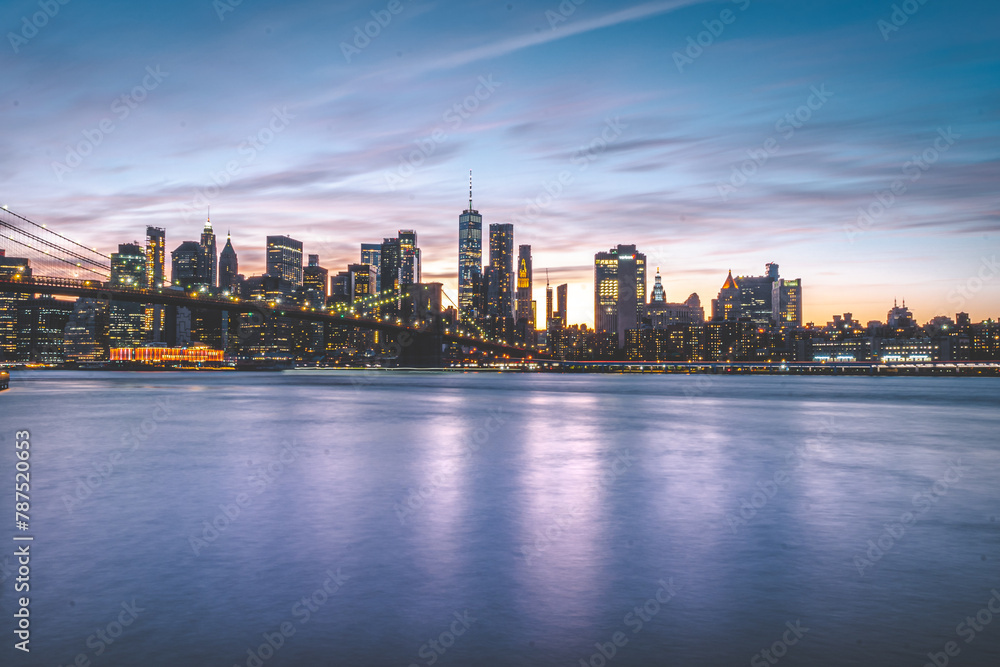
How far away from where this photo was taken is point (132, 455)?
26.1 meters

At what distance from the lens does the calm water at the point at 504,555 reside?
8367mm

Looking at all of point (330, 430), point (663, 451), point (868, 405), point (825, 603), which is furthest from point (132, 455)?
point (868, 405)

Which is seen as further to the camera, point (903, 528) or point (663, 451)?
point (663, 451)

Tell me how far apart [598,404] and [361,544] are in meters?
50.6

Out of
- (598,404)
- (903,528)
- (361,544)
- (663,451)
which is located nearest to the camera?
(361,544)

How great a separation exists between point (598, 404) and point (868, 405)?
2322 cm

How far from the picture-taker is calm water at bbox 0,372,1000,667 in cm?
837

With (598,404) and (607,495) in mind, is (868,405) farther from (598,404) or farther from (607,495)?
(607,495)

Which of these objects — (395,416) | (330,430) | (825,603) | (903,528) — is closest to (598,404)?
(395,416)

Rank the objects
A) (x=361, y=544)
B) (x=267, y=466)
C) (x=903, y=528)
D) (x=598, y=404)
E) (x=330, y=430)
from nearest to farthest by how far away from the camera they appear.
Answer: (x=361, y=544) < (x=903, y=528) < (x=267, y=466) < (x=330, y=430) < (x=598, y=404)

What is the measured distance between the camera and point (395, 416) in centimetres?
4622

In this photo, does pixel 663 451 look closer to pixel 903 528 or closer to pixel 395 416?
pixel 903 528

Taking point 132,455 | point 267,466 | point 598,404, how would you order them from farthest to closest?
point 598,404, point 132,455, point 267,466

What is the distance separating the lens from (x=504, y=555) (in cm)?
1252
